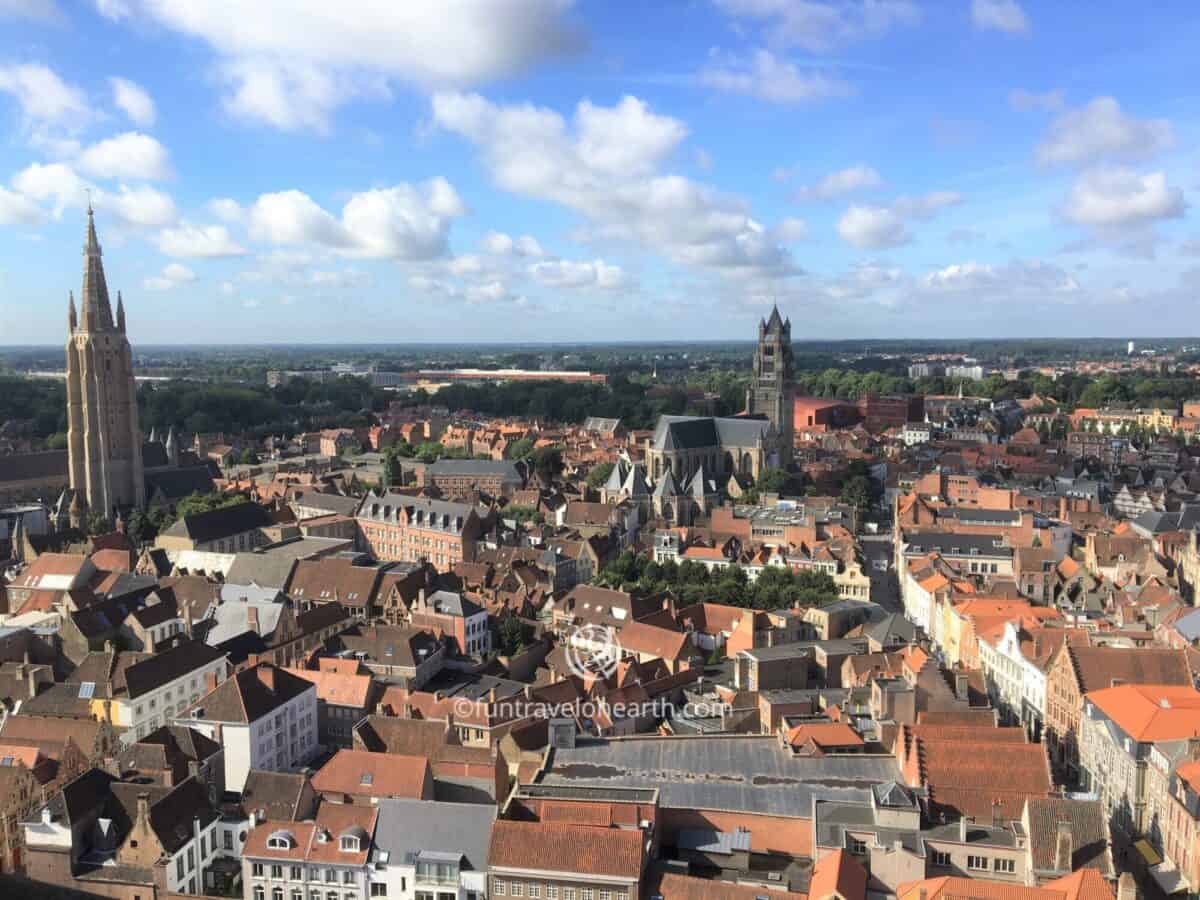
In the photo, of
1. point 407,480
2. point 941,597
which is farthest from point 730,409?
point 941,597

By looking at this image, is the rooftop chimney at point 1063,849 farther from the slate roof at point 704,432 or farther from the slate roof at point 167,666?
the slate roof at point 704,432

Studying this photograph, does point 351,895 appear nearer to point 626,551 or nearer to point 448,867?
point 448,867

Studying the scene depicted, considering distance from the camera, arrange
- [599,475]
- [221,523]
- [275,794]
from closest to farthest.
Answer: [275,794] → [221,523] → [599,475]

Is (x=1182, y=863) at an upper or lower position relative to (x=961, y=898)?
lower

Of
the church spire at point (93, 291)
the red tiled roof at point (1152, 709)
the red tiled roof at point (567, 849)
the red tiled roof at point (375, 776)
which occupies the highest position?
the church spire at point (93, 291)

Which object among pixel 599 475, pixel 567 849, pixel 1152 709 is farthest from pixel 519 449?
pixel 567 849

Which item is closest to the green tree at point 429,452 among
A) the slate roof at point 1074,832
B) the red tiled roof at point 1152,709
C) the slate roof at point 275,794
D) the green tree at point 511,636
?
the green tree at point 511,636

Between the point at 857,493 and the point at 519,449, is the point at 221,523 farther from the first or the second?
the point at 519,449
